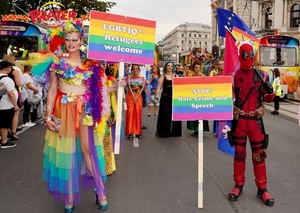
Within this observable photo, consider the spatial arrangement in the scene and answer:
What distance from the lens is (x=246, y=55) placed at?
420cm

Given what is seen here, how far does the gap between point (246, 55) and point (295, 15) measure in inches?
1757

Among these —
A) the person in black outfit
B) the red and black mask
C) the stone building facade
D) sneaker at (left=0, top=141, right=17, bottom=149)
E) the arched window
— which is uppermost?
the stone building facade

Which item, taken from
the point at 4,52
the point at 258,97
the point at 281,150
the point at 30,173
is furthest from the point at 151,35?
the point at 4,52

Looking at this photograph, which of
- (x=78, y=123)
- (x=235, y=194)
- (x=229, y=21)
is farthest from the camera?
(x=229, y=21)

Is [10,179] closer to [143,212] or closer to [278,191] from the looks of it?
[143,212]

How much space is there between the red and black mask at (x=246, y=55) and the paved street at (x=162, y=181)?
5.51 ft

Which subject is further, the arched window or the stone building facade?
the stone building facade

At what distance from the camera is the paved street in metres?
4.18

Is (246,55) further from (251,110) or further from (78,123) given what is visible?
(78,123)

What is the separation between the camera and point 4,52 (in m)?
14.2

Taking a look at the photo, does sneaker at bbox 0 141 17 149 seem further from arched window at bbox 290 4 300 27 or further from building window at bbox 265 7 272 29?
building window at bbox 265 7 272 29

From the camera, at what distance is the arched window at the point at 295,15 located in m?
43.5

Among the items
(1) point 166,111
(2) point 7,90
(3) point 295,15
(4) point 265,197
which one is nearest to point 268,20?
(3) point 295,15

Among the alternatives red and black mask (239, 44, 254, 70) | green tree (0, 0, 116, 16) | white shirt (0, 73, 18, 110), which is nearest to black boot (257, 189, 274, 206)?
red and black mask (239, 44, 254, 70)
